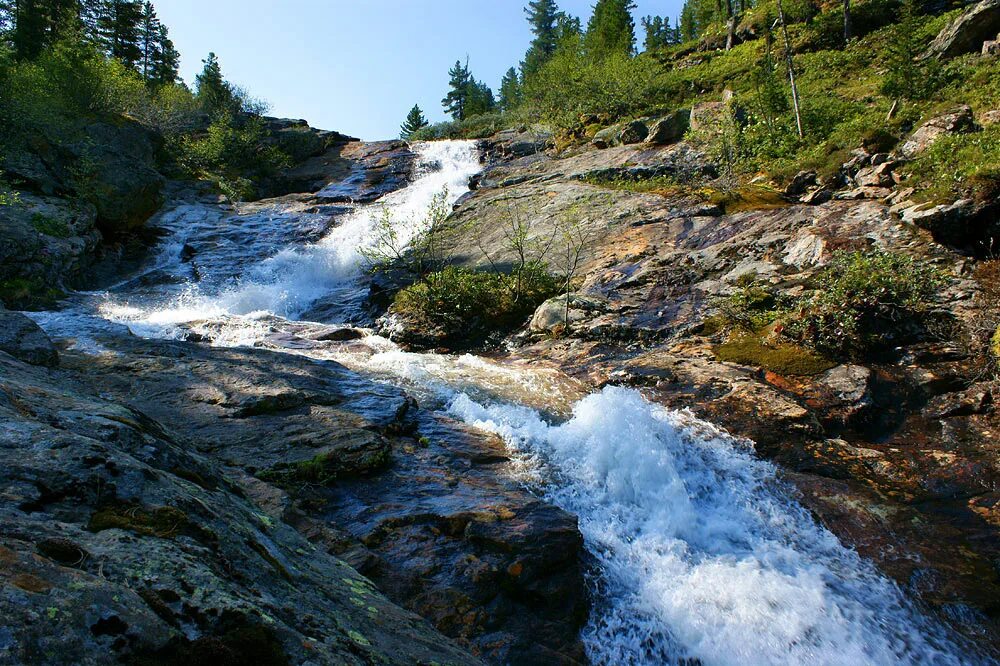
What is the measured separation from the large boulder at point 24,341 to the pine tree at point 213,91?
3745 centimetres

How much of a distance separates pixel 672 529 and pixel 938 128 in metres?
14.5

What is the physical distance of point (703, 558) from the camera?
18.8 ft

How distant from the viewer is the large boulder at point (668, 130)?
77.4 feet

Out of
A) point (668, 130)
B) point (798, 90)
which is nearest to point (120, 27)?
point (668, 130)

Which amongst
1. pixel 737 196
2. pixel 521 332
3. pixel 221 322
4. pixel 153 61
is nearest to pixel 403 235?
pixel 221 322

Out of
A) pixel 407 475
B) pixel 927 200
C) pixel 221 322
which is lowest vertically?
pixel 407 475

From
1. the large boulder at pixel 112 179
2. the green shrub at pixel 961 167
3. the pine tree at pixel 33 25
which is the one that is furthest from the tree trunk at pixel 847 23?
the pine tree at pixel 33 25

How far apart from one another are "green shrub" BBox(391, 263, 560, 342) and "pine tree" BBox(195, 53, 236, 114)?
3374 centimetres

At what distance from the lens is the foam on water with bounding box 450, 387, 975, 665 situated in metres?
4.84

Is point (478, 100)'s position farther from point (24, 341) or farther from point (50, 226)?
point (24, 341)

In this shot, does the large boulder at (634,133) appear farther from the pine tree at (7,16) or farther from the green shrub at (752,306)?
the pine tree at (7,16)

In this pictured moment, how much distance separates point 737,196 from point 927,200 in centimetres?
525

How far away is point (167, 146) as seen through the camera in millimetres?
29734

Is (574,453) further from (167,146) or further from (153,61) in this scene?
(153,61)
